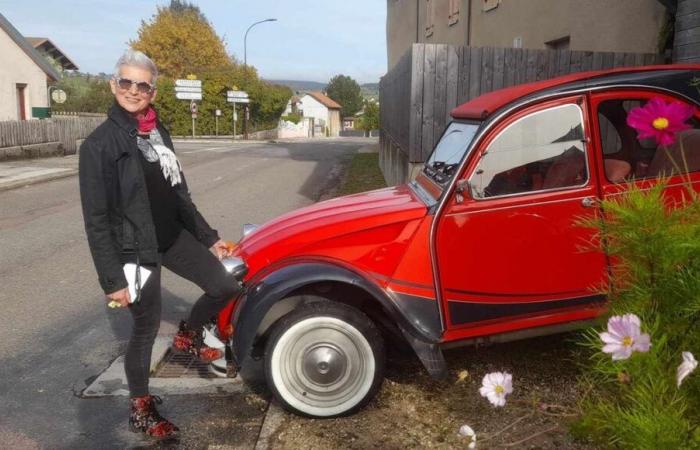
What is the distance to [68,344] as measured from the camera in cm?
477

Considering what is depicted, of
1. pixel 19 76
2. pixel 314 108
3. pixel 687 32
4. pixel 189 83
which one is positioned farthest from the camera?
pixel 314 108

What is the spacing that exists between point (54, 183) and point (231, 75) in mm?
38264

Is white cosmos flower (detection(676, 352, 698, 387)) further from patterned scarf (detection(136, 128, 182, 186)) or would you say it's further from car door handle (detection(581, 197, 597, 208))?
patterned scarf (detection(136, 128, 182, 186))

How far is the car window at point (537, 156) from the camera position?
3.44m

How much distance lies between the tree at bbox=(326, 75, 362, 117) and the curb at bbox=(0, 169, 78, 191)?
107734 mm

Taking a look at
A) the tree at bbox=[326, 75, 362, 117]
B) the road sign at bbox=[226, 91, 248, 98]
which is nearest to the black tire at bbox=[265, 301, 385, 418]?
the road sign at bbox=[226, 91, 248, 98]

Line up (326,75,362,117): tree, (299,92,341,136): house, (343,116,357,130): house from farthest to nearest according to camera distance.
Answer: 1. (326,75,362,117): tree
2. (343,116,357,130): house
3. (299,92,341,136): house

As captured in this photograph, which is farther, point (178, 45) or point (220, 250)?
point (178, 45)

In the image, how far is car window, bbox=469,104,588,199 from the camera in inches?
136

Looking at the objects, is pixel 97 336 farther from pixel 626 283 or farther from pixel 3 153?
pixel 3 153

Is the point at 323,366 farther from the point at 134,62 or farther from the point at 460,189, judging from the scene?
the point at 134,62

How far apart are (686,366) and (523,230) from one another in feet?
6.49

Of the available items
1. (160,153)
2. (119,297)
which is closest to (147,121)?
(160,153)

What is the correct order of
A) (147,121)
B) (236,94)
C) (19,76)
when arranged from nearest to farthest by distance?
(147,121) → (19,76) → (236,94)
